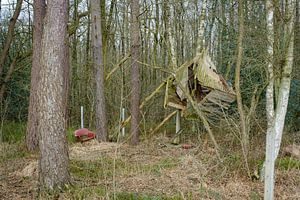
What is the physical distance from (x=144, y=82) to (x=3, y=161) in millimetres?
10008

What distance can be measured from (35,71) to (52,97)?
422cm

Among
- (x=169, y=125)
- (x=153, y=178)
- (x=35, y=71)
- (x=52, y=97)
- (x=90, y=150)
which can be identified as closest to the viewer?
(x=52, y=97)

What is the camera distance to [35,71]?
377 inches

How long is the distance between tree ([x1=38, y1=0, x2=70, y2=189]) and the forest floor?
40 centimetres

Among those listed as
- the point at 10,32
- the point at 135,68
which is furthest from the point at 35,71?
the point at 10,32

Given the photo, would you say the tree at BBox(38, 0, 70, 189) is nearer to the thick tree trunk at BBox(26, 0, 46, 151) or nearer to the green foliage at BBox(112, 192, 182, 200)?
the green foliage at BBox(112, 192, 182, 200)

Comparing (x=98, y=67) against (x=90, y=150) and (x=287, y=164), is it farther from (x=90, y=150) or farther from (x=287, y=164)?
(x=287, y=164)

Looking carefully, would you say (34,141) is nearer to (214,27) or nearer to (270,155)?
(270,155)

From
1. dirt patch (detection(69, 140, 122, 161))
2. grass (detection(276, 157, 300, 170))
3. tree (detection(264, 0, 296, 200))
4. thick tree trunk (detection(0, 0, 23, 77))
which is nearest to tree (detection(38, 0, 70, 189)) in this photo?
dirt patch (detection(69, 140, 122, 161))

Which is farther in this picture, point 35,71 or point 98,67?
point 98,67

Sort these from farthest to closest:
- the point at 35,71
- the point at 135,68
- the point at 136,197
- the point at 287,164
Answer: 1. the point at 135,68
2. the point at 35,71
3. the point at 287,164
4. the point at 136,197

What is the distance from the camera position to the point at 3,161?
8.31 meters

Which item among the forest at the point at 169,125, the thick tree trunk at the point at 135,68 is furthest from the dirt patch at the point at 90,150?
the thick tree trunk at the point at 135,68

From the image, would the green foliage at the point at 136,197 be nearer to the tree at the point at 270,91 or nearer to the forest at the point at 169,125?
the forest at the point at 169,125
